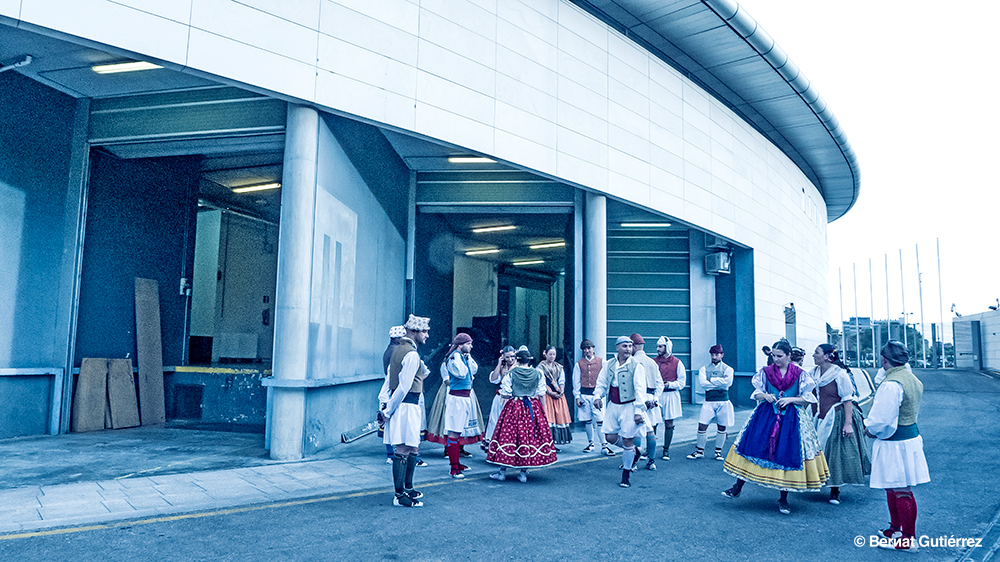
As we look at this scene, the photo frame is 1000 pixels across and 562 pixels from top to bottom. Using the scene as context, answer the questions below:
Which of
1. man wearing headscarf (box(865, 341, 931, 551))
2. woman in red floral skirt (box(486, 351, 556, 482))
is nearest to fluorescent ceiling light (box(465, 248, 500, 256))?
woman in red floral skirt (box(486, 351, 556, 482))

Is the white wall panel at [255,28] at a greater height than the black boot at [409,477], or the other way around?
the white wall panel at [255,28]

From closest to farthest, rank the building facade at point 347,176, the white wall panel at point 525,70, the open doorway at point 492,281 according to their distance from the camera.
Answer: the building facade at point 347,176, the white wall panel at point 525,70, the open doorway at point 492,281

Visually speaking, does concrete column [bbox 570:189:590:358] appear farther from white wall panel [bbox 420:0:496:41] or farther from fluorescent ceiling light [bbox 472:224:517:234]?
fluorescent ceiling light [bbox 472:224:517:234]

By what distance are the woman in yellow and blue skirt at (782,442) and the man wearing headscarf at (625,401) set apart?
3.97ft

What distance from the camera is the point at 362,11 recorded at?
933 cm

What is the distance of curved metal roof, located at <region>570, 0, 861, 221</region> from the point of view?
554 inches

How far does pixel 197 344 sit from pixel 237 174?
13.4 feet

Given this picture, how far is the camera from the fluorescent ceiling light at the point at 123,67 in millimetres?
9062

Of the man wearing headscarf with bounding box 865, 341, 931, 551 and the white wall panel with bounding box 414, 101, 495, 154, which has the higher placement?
the white wall panel with bounding box 414, 101, 495, 154

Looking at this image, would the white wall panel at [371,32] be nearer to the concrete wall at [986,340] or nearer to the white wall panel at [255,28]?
the white wall panel at [255,28]

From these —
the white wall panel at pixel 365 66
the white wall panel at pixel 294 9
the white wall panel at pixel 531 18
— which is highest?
the white wall panel at pixel 531 18

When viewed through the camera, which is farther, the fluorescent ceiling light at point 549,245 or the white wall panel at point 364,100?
the fluorescent ceiling light at point 549,245

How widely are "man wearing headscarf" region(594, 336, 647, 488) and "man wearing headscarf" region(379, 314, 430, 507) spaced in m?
2.66

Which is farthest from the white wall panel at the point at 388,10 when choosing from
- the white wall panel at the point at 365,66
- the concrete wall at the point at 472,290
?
the concrete wall at the point at 472,290
